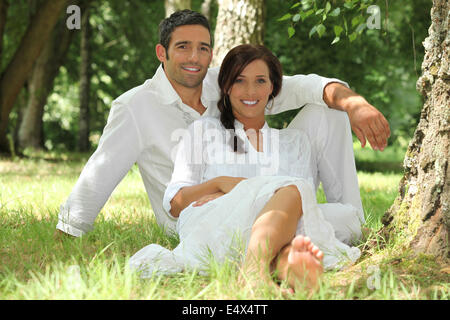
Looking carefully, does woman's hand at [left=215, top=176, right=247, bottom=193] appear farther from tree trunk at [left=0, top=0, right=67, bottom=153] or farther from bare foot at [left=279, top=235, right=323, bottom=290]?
tree trunk at [left=0, top=0, right=67, bottom=153]

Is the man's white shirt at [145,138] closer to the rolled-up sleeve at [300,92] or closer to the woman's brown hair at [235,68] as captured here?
the rolled-up sleeve at [300,92]

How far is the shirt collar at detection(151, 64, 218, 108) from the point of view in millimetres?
4016

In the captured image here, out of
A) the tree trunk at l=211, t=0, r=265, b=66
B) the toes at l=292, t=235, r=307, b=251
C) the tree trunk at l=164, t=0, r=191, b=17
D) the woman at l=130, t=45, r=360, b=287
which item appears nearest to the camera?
the toes at l=292, t=235, r=307, b=251

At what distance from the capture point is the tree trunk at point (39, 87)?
13.9m

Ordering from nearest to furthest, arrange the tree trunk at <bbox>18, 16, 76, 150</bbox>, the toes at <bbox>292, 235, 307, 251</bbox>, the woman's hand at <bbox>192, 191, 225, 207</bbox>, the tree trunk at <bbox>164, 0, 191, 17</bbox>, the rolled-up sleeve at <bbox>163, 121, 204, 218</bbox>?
the toes at <bbox>292, 235, 307, 251</bbox>
the woman's hand at <bbox>192, 191, 225, 207</bbox>
the rolled-up sleeve at <bbox>163, 121, 204, 218</bbox>
the tree trunk at <bbox>164, 0, 191, 17</bbox>
the tree trunk at <bbox>18, 16, 76, 150</bbox>

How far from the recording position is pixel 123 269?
3119mm

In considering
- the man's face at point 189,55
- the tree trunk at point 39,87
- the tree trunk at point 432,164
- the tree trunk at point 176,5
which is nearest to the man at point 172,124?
the man's face at point 189,55

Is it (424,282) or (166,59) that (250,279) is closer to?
(424,282)

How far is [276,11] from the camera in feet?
41.7

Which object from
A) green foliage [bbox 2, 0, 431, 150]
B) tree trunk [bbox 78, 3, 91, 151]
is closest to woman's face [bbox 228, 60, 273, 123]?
green foliage [bbox 2, 0, 431, 150]

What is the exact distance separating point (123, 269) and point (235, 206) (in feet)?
2.34

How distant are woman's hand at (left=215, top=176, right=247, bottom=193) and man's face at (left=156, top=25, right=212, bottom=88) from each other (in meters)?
0.95

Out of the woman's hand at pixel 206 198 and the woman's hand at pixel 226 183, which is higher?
the woman's hand at pixel 226 183
